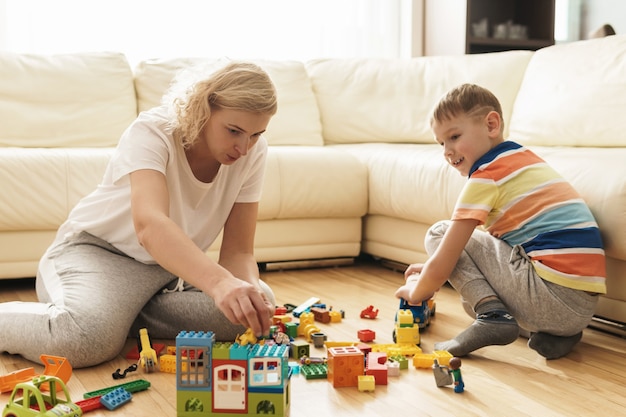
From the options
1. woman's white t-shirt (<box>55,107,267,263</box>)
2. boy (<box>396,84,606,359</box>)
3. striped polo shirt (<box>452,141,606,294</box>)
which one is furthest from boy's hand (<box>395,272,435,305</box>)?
woman's white t-shirt (<box>55,107,267,263</box>)

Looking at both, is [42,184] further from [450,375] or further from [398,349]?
[450,375]

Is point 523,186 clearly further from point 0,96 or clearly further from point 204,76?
point 0,96

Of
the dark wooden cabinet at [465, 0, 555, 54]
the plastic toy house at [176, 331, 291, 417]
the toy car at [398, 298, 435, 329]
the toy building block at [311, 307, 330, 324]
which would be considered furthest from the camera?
the dark wooden cabinet at [465, 0, 555, 54]

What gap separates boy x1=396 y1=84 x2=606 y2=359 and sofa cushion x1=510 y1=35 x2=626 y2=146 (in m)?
0.84

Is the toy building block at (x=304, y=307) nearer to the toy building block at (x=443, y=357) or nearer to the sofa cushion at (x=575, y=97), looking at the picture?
the toy building block at (x=443, y=357)

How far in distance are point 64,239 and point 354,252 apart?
139 centimetres

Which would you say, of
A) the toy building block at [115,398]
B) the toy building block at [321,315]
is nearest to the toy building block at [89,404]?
the toy building block at [115,398]

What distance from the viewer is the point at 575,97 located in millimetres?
2660

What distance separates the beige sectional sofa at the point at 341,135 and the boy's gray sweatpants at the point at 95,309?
0.70 metres

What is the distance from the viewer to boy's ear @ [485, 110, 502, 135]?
1833 millimetres

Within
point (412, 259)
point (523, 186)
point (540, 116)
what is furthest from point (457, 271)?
point (540, 116)

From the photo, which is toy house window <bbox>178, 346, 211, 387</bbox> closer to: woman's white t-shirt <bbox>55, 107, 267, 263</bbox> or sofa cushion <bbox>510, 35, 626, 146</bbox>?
woman's white t-shirt <bbox>55, 107, 267, 263</bbox>

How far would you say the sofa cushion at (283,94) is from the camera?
3238 millimetres

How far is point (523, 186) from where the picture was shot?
1784mm
